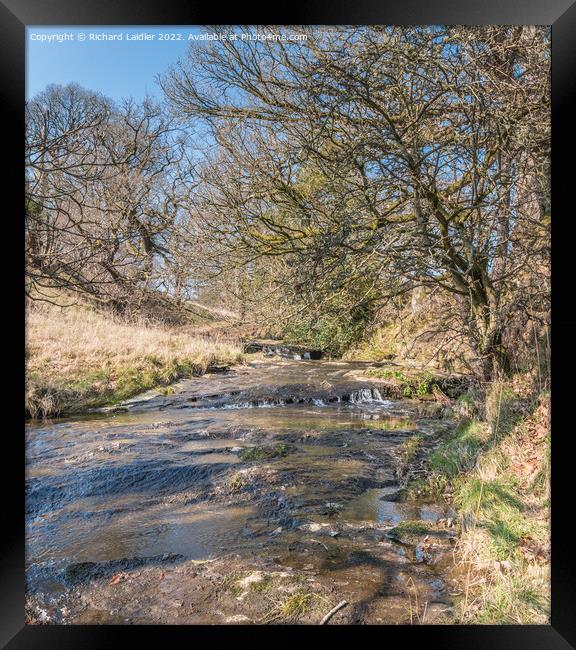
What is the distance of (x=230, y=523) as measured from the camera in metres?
3.67

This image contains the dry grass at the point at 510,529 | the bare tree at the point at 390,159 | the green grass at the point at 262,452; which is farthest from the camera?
the green grass at the point at 262,452

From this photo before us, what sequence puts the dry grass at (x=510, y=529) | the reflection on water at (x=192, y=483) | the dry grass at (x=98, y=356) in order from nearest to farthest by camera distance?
the dry grass at (x=510, y=529) → the reflection on water at (x=192, y=483) → the dry grass at (x=98, y=356)

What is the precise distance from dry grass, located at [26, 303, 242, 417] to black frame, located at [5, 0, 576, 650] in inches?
93.5

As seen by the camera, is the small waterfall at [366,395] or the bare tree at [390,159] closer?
the bare tree at [390,159]

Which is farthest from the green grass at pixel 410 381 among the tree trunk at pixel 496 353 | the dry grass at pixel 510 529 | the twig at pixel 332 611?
the twig at pixel 332 611

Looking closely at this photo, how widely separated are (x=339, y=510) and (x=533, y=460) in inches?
59.7

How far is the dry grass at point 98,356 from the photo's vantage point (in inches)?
224

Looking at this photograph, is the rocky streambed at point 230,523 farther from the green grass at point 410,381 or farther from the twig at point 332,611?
the green grass at point 410,381

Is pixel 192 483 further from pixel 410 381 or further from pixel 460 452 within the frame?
pixel 410 381

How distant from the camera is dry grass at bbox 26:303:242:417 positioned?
5.70 metres

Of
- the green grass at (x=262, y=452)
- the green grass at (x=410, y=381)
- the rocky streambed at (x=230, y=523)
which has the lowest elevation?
the rocky streambed at (x=230, y=523)

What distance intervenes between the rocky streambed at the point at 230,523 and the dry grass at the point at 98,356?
0.51m

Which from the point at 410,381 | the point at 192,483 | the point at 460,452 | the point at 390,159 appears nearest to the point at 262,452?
the point at 192,483
